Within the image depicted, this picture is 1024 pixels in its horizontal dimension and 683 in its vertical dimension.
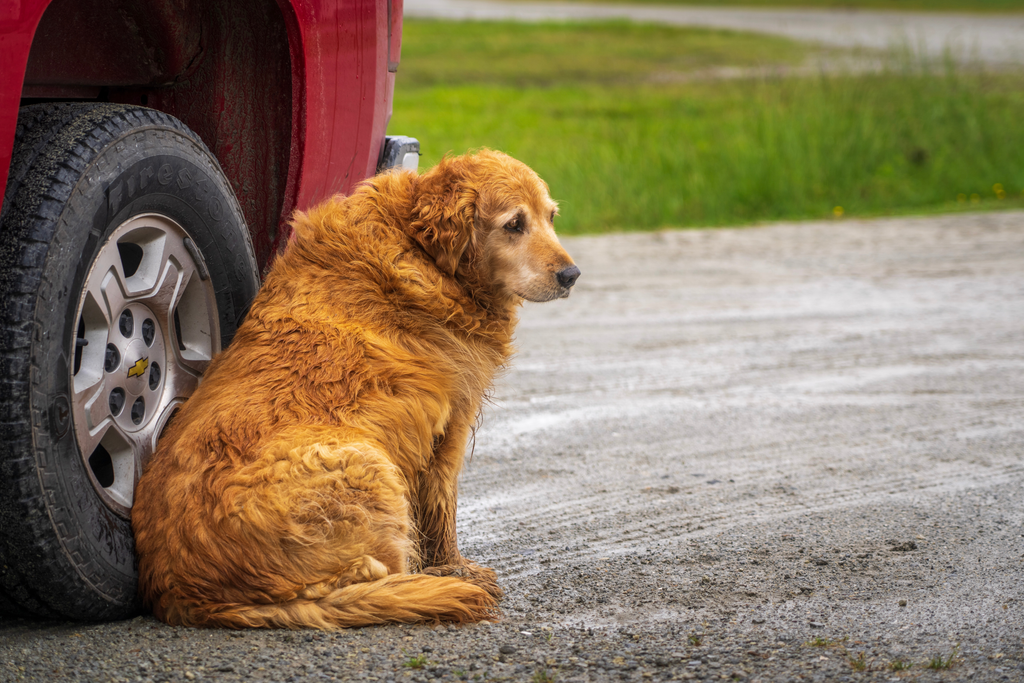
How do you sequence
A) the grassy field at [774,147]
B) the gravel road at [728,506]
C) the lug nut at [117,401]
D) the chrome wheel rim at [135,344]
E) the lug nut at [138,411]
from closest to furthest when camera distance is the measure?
the gravel road at [728,506] → the chrome wheel rim at [135,344] → the lug nut at [117,401] → the lug nut at [138,411] → the grassy field at [774,147]

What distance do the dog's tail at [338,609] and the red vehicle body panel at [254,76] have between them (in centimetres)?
158

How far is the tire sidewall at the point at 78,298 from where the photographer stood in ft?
8.70

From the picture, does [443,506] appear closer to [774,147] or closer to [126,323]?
[126,323]

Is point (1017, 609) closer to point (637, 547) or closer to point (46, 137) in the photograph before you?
point (637, 547)

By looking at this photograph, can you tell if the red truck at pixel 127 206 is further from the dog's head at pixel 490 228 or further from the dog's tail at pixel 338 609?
the dog's head at pixel 490 228

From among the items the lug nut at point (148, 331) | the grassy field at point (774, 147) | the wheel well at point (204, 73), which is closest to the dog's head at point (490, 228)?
the wheel well at point (204, 73)

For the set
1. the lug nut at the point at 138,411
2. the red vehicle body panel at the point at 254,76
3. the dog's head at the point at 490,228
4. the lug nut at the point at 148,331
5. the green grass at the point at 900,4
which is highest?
the green grass at the point at 900,4

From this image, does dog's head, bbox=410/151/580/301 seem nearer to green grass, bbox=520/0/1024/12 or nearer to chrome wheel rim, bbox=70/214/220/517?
chrome wheel rim, bbox=70/214/220/517

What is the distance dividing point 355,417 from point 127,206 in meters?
0.92

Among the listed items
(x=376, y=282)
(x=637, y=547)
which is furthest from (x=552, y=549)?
(x=376, y=282)

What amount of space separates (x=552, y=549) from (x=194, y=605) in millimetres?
1404

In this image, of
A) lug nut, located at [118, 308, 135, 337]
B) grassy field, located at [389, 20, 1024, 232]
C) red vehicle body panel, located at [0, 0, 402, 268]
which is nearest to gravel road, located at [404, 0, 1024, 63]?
grassy field, located at [389, 20, 1024, 232]

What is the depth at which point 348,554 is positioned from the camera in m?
2.92

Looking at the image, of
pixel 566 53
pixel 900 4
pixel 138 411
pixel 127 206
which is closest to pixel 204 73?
pixel 127 206
